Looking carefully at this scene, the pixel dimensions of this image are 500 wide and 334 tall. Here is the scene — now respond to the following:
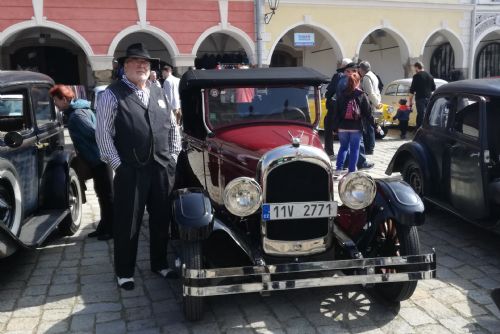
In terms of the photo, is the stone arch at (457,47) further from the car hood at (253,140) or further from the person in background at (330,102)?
the car hood at (253,140)

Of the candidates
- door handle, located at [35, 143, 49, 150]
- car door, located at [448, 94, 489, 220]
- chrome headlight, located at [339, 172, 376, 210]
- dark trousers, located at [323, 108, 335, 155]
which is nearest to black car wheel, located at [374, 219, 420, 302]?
chrome headlight, located at [339, 172, 376, 210]

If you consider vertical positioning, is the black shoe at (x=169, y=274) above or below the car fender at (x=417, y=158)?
below

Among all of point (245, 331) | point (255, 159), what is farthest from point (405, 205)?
point (245, 331)

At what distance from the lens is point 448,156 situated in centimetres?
508

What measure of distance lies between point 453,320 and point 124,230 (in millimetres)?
2423

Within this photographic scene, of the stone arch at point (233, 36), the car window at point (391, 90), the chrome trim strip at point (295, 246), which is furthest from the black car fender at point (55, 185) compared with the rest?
the car window at point (391, 90)

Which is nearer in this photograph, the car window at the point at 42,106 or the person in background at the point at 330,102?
the car window at the point at 42,106

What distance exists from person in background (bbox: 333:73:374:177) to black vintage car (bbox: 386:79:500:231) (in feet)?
3.97

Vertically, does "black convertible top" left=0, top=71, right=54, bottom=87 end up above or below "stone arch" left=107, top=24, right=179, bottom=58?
below

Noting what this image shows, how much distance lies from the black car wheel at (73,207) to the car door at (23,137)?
48 centimetres

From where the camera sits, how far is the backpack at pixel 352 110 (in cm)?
689

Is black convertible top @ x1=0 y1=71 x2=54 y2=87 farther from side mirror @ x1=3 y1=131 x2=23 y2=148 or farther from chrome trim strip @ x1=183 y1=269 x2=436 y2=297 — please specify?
chrome trim strip @ x1=183 y1=269 x2=436 y2=297

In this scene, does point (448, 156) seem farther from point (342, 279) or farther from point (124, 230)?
point (124, 230)

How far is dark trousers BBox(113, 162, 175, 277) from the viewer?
12.2 feet
